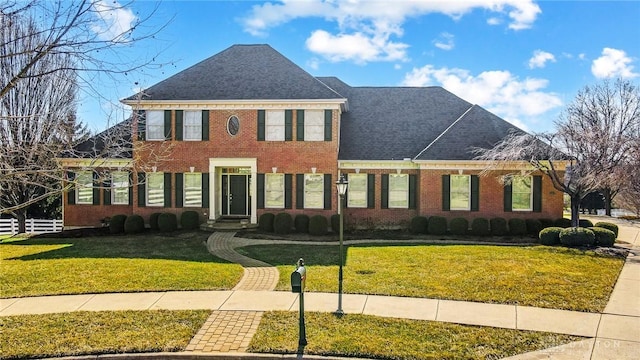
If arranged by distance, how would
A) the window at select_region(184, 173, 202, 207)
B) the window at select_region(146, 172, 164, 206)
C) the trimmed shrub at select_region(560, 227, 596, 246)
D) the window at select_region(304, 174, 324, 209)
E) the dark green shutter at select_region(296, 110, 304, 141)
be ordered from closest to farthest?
the trimmed shrub at select_region(560, 227, 596, 246), the dark green shutter at select_region(296, 110, 304, 141), the window at select_region(304, 174, 324, 209), the window at select_region(184, 173, 202, 207), the window at select_region(146, 172, 164, 206)

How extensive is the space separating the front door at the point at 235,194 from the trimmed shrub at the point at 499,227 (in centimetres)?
1166

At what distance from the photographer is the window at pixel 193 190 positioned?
832 inches

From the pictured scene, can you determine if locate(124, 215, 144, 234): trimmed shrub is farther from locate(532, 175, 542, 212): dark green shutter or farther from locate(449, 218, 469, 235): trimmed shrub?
locate(532, 175, 542, 212): dark green shutter

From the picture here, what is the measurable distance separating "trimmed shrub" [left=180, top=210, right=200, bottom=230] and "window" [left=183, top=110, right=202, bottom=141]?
3623 millimetres

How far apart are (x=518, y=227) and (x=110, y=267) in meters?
16.1

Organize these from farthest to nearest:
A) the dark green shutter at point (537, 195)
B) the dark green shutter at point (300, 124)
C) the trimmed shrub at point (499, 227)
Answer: the dark green shutter at point (300, 124), the dark green shutter at point (537, 195), the trimmed shrub at point (499, 227)

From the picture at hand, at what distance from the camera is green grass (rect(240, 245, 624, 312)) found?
30.9ft

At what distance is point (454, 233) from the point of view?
1944 centimetres

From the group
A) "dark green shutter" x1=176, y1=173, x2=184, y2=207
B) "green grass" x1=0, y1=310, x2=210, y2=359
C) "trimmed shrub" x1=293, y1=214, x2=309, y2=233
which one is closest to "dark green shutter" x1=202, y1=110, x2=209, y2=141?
"dark green shutter" x1=176, y1=173, x2=184, y2=207

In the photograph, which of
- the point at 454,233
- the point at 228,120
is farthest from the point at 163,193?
the point at 454,233

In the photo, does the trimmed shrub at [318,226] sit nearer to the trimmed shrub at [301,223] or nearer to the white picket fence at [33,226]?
the trimmed shrub at [301,223]

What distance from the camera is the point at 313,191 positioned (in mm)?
20875

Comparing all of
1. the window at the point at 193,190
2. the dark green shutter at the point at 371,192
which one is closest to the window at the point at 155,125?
the window at the point at 193,190

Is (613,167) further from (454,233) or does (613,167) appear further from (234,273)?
(234,273)
